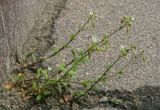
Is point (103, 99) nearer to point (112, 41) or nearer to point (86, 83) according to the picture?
point (86, 83)

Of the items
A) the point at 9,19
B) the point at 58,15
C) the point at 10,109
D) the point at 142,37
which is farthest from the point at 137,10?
the point at 10,109

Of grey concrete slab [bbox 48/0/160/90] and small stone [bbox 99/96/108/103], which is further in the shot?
grey concrete slab [bbox 48/0/160/90]

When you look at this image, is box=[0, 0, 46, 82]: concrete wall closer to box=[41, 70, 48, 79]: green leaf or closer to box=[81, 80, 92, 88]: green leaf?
box=[41, 70, 48, 79]: green leaf

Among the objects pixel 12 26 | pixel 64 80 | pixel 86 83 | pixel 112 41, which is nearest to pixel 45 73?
pixel 64 80

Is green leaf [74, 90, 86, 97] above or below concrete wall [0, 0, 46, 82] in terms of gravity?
below

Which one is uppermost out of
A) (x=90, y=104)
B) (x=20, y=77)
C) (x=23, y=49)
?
(x=23, y=49)

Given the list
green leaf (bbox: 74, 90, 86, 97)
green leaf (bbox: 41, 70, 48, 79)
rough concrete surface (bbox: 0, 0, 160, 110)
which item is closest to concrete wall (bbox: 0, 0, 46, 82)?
rough concrete surface (bbox: 0, 0, 160, 110)

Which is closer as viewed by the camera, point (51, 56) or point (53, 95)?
point (53, 95)

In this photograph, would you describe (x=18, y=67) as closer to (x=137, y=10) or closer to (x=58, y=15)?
(x=58, y=15)
